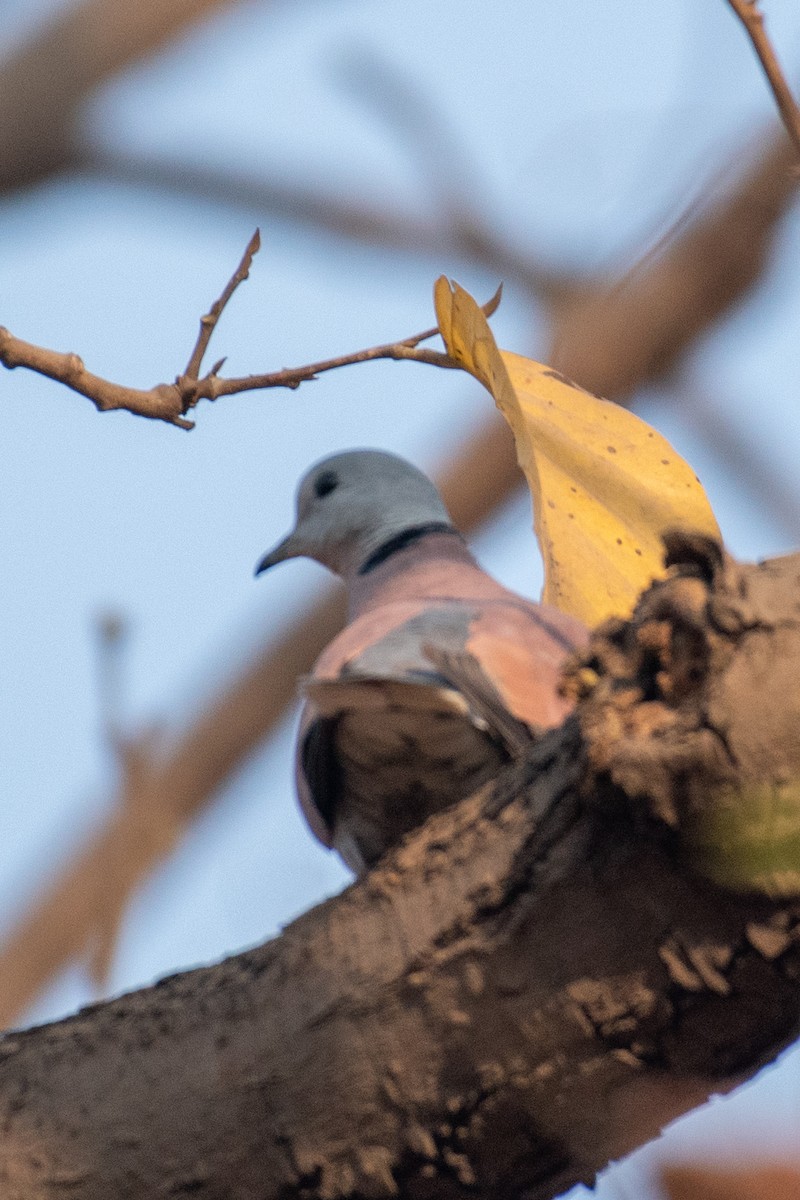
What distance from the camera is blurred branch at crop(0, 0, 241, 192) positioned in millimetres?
2605

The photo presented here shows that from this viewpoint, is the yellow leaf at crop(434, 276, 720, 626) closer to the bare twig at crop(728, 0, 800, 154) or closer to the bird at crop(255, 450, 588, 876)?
the bird at crop(255, 450, 588, 876)

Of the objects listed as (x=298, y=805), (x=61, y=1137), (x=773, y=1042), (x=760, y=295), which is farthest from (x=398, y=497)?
(x=773, y=1042)

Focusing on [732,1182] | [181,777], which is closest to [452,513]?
[181,777]

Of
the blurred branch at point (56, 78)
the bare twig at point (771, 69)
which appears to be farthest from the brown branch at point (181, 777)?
the bare twig at point (771, 69)

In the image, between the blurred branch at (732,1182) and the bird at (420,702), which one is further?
the bird at (420,702)

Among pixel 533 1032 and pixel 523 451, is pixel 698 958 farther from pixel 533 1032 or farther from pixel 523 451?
pixel 523 451

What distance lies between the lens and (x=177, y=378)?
178 cm

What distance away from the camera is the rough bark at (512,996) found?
3.84ft

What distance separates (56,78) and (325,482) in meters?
0.83

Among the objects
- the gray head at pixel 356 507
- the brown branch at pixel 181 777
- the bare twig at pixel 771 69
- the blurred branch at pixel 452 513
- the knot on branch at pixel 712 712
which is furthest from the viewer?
the brown branch at pixel 181 777

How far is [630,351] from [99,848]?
176cm

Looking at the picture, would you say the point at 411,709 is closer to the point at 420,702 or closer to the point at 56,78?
the point at 420,702

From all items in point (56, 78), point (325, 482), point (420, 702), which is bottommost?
point (420, 702)

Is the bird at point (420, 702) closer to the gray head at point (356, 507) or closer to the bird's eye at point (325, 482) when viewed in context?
the gray head at point (356, 507)
